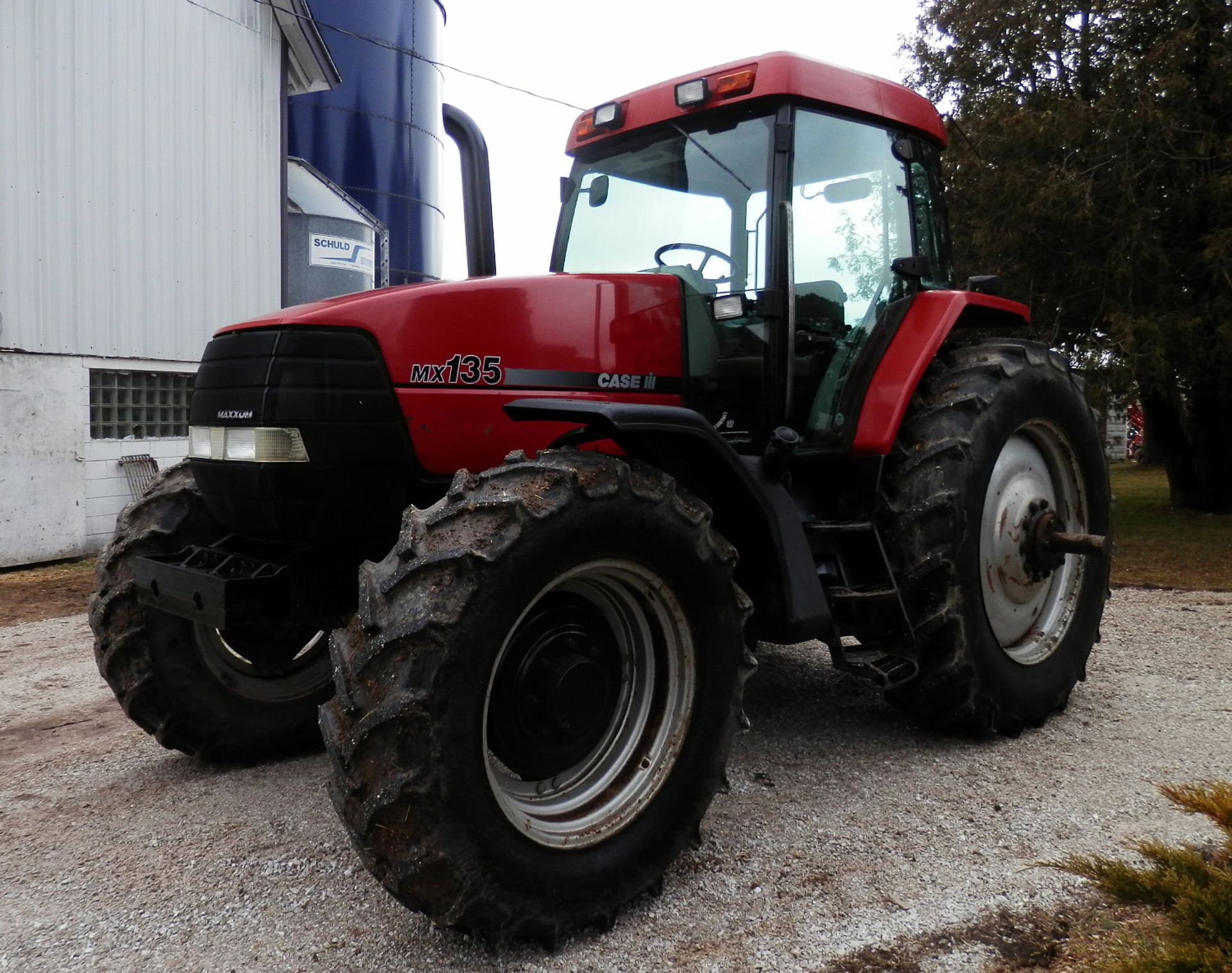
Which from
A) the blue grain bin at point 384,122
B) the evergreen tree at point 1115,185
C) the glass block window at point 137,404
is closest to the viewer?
the glass block window at point 137,404

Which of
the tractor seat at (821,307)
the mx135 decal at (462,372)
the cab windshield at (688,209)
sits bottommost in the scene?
the mx135 decal at (462,372)

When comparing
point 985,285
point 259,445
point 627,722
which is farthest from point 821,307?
point 259,445

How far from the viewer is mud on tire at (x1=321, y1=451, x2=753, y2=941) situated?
231cm

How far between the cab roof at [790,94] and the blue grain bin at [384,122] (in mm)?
11042

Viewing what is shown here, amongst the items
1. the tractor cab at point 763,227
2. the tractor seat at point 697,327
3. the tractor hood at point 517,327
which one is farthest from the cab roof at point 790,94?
the tractor hood at point 517,327

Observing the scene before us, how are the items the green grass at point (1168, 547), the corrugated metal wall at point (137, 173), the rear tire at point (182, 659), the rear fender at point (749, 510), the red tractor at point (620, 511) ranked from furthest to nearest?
the corrugated metal wall at point (137, 173), the green grass at point (1168, 547), the rear tire at point (182, 659), the rear fender at point (749, 510), the red tractor at point (620, 511)

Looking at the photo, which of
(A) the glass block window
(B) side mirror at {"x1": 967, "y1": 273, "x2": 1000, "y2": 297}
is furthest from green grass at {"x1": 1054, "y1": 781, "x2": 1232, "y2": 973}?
(A) the glass block window

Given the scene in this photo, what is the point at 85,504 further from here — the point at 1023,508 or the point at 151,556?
the point at 1023,508

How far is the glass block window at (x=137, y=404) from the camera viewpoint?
9445 mm

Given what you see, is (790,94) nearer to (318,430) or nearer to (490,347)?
(490,347)

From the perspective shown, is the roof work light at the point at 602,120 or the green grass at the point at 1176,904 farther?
the roof work light at the point at 602,120

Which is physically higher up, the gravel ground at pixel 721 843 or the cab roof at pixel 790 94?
the cab roof at pixel 790 94

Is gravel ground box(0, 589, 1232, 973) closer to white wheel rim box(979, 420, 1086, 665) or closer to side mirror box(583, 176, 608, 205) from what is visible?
white wheel rim box(979, 420, 1086, 665)

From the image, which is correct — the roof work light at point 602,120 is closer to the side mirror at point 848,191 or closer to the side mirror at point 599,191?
the side mirror at point 599,191
